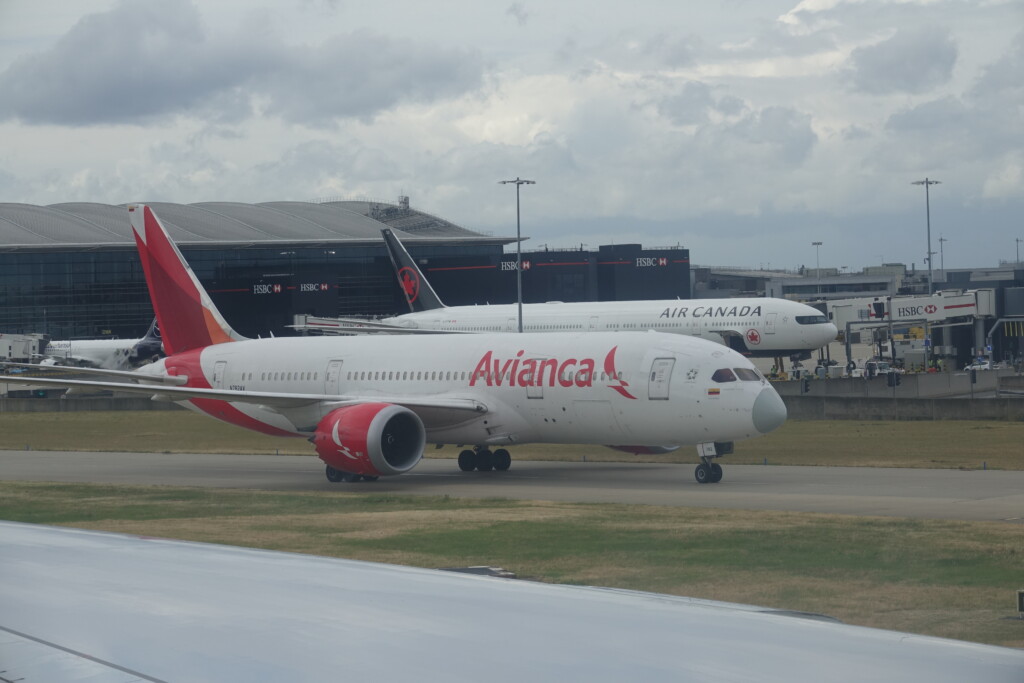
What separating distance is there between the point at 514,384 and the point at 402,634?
23169 millimetres

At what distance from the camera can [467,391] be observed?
28688 millimetres

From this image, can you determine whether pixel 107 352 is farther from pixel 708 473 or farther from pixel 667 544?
pixel 667 544

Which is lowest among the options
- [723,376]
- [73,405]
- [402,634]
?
[73,405]

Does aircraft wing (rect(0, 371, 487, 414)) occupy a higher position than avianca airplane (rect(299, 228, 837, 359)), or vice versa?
avianca airplane (rect(299, 228, 837, 359))

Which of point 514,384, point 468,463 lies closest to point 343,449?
point 514,384

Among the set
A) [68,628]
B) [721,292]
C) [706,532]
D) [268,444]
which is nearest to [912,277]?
[721,292]

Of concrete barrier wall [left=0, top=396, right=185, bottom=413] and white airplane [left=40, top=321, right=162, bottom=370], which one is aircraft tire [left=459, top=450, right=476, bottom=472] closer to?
concrete barrier wall [left=0, top=396, right=185, bottom=413]

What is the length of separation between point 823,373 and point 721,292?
85.8m

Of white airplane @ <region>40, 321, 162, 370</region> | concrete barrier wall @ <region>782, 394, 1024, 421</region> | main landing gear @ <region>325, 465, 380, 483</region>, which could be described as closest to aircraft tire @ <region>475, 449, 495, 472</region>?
main landing gear @ <region>325, 465, 380, 483</region>

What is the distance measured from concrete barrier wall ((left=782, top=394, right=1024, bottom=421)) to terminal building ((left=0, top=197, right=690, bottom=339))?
2632 inches

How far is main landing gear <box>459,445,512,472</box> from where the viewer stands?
2997 centimetres

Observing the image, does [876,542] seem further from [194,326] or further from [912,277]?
[912,277]

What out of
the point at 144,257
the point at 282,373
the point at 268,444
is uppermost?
the point at 144,257

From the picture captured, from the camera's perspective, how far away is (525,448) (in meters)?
36.9
